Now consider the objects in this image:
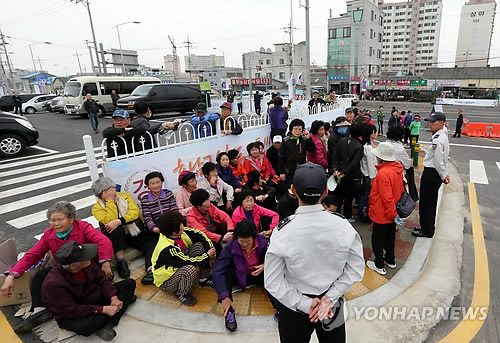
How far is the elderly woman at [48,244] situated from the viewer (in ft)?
9.32

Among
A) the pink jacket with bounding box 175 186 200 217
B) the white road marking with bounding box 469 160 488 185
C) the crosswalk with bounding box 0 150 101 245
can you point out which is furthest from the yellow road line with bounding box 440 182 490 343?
the crosswalk with bounding box 0 150 101 245

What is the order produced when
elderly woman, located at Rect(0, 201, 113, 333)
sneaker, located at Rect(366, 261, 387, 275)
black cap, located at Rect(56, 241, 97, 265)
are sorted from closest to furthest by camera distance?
black cap, located at Rect(56, 241, 97, 265)
elderly woman, located at Rect(0, 201, 113, 333)
sneaker, located at Rect(366, 261, 387, 275)

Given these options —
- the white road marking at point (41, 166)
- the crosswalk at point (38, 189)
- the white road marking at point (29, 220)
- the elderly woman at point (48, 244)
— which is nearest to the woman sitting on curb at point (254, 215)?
the elderly woman at point (48, 244)

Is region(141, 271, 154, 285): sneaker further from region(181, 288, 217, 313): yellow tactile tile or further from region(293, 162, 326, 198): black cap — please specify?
region(293, 162, 326, 198): black cap

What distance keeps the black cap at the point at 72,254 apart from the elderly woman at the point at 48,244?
46 centimetres

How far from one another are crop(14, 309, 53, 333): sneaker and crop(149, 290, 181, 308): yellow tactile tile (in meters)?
1.01

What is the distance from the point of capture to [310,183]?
161 cm

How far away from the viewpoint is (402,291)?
3.36 metres

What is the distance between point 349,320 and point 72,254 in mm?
2704

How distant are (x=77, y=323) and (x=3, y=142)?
29.2ft

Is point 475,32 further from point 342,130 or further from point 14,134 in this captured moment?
point 14,134

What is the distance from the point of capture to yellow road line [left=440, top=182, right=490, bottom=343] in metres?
2.77

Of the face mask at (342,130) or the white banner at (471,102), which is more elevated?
the face mask at (342,130)

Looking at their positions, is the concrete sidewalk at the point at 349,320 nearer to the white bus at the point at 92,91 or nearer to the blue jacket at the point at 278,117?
the blue jacket at the point at 278,117
